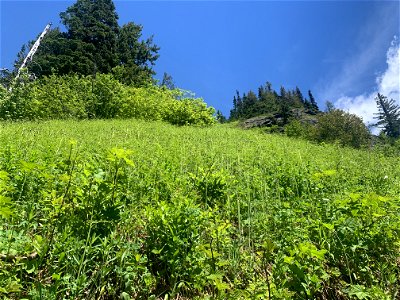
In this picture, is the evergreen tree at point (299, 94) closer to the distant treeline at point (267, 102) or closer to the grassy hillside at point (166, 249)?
the distant treeline at point (267, 102)

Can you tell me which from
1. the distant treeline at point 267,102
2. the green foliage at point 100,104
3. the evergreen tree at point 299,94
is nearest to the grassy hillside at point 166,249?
the green foliage at point 100,104

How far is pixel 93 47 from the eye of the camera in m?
34.8

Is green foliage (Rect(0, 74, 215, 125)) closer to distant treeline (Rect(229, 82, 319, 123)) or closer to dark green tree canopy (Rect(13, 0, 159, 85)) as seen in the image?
dark green tree canopy (Rect(13, 0, 159, 85))

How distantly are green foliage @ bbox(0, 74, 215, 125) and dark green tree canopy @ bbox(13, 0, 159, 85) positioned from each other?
7146 mm

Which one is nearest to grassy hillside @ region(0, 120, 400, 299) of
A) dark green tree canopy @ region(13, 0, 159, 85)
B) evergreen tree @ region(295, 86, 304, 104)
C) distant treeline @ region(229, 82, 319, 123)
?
dark green tree canopy @ region(13, 0, 159, 85)

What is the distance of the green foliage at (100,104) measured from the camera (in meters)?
20.0

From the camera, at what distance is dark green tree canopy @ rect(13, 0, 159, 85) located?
3291 cm

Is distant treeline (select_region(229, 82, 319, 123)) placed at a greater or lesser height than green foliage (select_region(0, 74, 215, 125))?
greater

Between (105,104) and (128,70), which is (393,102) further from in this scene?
(105,104)

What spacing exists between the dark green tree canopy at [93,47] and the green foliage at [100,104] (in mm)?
7146

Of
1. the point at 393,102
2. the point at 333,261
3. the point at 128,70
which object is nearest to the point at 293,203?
the point at 333,261

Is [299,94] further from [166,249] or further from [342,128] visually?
[166,249]

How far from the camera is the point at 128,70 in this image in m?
35.5

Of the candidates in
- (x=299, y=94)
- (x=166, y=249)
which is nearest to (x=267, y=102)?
(x=299, y=94)
